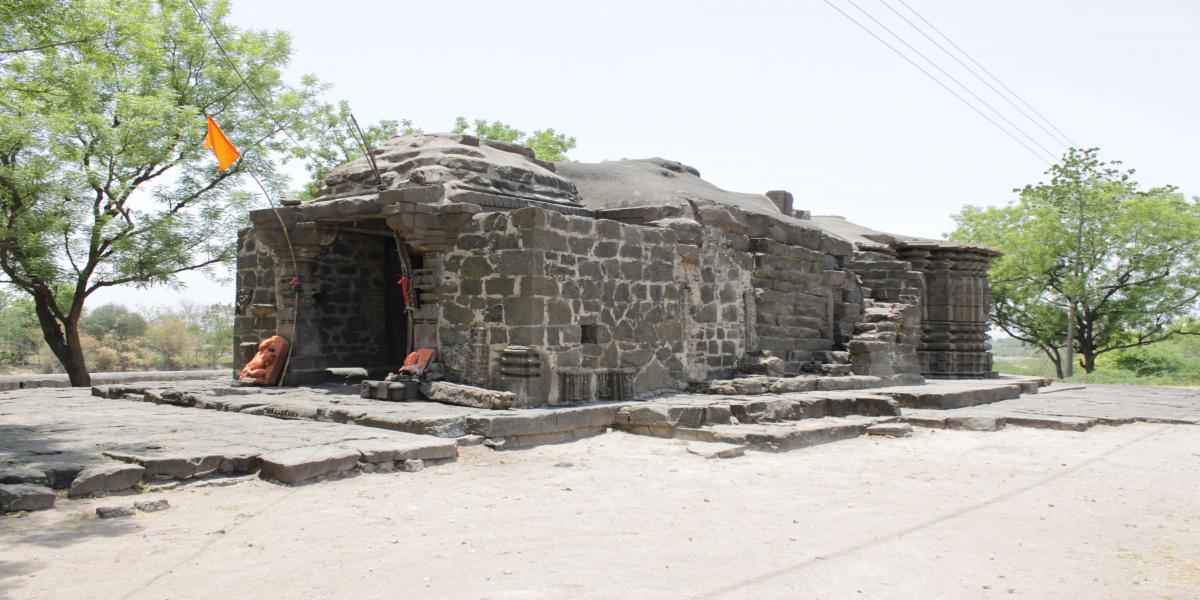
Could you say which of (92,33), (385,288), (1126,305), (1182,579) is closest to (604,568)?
(1182,579)

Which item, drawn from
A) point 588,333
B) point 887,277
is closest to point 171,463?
point 588,333

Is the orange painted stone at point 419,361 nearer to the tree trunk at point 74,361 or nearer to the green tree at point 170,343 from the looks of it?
the tree trunk at point 74,361

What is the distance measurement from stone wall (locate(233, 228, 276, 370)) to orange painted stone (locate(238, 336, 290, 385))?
0.61 m

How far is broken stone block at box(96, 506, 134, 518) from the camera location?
16.4 feet

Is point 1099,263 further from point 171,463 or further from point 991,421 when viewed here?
point 171,463

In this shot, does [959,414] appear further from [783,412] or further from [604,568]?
[604,568]

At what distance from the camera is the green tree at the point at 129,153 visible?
14.2 metres

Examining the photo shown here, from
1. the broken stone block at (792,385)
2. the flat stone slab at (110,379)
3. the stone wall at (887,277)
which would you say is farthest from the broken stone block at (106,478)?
the stone wall at (887,277)

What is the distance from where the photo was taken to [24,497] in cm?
501

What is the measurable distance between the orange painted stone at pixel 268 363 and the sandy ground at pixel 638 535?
4895 millimetres

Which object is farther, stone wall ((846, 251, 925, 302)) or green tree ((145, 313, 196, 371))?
green tree ((145, 313, 196, 371))

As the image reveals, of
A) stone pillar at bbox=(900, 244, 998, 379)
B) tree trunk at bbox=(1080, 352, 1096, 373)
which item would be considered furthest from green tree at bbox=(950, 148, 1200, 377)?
stone pillar at bbox=(900, 244, 998, 379)

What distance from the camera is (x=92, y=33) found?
27.0 ft

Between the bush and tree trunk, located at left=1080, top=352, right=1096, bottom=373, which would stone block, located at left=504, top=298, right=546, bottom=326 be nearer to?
the bush
